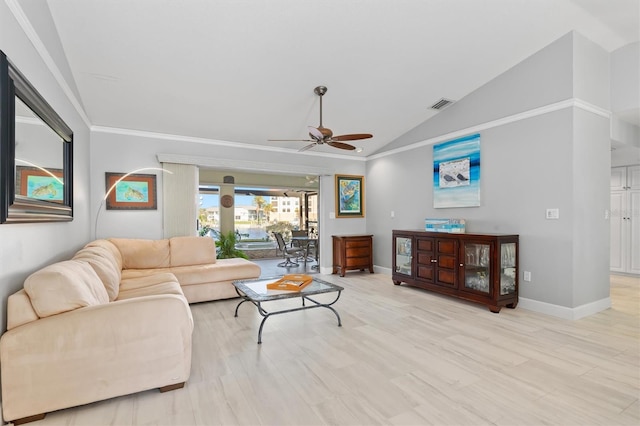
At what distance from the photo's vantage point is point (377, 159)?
6.66 m

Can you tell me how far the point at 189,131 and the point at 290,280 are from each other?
3090 millimetres

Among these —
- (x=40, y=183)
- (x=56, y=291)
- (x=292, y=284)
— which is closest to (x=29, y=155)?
(x=40, y=183)

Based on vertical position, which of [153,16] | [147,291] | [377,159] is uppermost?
[153,16]

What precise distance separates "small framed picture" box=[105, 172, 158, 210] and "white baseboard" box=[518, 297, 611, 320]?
543 centimetres

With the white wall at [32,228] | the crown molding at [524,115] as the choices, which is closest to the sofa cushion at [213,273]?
the white wall at [32,228]

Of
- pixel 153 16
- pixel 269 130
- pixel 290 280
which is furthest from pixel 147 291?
pixel 269 130

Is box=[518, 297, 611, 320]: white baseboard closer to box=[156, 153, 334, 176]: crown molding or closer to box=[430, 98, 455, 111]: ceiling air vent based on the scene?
box=[430, 98, 455, 111]: ceiling air vent

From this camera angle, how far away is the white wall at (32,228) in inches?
76.7

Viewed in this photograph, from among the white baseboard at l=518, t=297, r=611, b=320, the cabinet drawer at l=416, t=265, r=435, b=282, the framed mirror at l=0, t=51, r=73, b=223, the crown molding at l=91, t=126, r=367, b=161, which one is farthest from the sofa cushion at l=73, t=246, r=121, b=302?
the white baseboard at l=518, t=297, r=611, b=320

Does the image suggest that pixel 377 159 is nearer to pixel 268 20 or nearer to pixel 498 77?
pixel 498 77

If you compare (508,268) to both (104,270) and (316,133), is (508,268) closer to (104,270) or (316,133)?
(316,133)

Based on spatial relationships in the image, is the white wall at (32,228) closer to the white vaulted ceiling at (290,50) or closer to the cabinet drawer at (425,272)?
the white vaulted ceiling at (290,50)

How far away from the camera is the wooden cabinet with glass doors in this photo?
3.91m

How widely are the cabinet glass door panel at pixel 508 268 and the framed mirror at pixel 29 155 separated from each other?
463 cm
